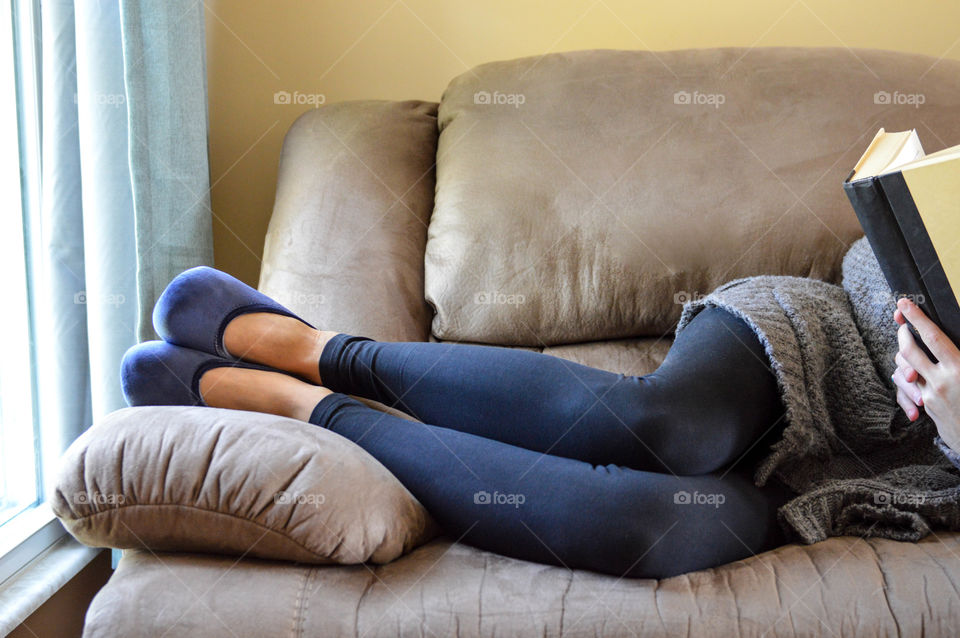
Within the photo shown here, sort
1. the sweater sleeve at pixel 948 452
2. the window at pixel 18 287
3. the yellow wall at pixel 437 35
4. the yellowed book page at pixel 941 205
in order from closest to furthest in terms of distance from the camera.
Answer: the yellowed book page at pixel 941 205 < the sweater sleeve at pixel 948 452 < the window at pixel 18 287 < the yellow wall at pixel 437 35

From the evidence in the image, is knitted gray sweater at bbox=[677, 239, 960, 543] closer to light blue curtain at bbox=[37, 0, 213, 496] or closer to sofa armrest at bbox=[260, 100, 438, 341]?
sofa armrest at bbox=[260, 100, 438, 341]

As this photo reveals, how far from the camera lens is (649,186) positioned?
1.30 meters

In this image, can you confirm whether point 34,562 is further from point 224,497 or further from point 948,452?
point 948,452

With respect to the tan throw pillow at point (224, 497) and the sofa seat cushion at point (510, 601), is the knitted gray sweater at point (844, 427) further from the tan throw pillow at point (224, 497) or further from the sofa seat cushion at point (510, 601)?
the tan throw pillow at point (224, 497)

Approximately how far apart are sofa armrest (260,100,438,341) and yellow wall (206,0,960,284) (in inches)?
10.3

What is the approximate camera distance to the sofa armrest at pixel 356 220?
4.28 ft

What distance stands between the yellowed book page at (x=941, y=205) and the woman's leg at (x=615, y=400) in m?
0.24

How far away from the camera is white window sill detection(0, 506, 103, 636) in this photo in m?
1.05

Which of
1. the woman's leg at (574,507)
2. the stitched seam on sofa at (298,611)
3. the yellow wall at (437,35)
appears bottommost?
the stitched seam on sofa at (298,611)

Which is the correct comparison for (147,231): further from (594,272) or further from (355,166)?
(594,272)

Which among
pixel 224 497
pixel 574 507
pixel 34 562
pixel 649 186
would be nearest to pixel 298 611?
pixel 224 497

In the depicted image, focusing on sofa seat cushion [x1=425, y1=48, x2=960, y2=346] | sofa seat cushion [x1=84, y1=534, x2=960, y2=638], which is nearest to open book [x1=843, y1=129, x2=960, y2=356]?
sofa seat cushion [x1=84, y1=534, x2=960, y2=638]

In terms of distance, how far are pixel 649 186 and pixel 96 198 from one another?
885 millimetres

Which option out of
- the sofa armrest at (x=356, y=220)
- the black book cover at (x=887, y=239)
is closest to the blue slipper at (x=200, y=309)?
the sofa armrest at (x=356, y=220)
